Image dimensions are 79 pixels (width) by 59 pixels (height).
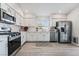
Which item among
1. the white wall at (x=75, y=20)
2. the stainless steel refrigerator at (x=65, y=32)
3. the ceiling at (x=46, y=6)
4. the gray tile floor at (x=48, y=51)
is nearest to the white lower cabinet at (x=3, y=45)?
the gray tile floor at (x=48, y=51)

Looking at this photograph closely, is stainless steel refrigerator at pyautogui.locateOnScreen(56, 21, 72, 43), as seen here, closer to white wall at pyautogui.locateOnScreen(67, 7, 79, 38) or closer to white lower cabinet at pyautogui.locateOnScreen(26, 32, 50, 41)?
white wall at pyautogui.locateOnScreen(67, 7, 79, 38)

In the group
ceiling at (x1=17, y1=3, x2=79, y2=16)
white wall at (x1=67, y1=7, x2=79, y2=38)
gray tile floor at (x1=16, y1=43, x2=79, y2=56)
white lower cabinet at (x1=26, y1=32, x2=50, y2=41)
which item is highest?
ceiling at (x1=17, y1=3, x2=79, y2=16)

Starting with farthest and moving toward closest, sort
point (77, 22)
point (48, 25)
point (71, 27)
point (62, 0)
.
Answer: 1. point (48, 25)
2. point (71, 27)
3. point (77, 22)
4. point (62, 0)

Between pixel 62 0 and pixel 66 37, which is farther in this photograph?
pixel 66 37

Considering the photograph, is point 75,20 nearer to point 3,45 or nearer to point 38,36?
point 38,36

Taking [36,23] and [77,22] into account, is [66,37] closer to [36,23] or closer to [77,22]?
[77,22]

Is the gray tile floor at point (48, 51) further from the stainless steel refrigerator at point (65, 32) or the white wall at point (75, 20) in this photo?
the stainless steel refrigerator at point (65, 32)

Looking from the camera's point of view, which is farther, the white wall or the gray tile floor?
the white wall

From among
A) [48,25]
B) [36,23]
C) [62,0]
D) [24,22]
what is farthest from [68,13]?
[62,0]

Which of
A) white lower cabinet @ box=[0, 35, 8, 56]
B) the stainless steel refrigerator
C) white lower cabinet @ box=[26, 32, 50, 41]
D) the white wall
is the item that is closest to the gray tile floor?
white lower cabinet @ box=[0, 35, 8, 56]

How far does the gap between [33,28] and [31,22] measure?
1.30ft

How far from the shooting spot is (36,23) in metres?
7.35

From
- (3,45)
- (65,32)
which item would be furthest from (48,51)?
(65,32)

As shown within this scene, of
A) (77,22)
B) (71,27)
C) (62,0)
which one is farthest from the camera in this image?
(71,27)
